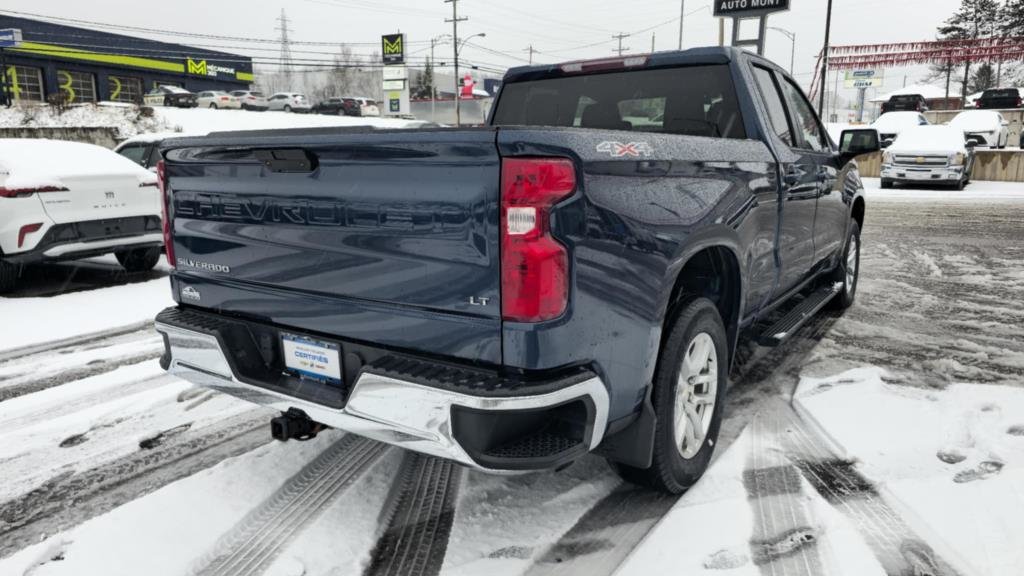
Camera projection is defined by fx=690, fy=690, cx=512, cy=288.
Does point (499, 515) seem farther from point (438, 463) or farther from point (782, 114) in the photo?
point (782, 114)

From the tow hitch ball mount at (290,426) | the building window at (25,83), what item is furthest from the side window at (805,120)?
the building window at (25,83)

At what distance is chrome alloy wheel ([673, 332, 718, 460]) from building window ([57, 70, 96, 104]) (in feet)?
164

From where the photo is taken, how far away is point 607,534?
262 centimetres

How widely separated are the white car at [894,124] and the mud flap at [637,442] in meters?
27.1

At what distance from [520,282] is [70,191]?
6548mm

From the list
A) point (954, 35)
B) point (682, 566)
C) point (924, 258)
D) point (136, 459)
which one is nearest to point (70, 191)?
point (136, 459)

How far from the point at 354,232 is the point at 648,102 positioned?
7.20 ft

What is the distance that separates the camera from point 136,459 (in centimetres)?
330

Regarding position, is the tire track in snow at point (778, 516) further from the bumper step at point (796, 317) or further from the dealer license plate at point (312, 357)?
the dealer license plate at point (312, 357)

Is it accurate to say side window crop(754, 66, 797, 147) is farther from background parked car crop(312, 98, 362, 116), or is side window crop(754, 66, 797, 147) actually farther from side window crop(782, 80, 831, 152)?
background parked car crop(312, 98, 362, 116)

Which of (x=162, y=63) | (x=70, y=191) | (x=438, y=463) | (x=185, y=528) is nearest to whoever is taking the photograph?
(x=185, y=528)

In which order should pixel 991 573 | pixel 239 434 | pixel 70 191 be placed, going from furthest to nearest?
pixel 70 191 → pixel 239 434 → pixel 991 573

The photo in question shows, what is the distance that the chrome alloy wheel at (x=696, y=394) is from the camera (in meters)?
2.83

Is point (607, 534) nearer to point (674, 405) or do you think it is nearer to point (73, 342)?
point (674, 405)
